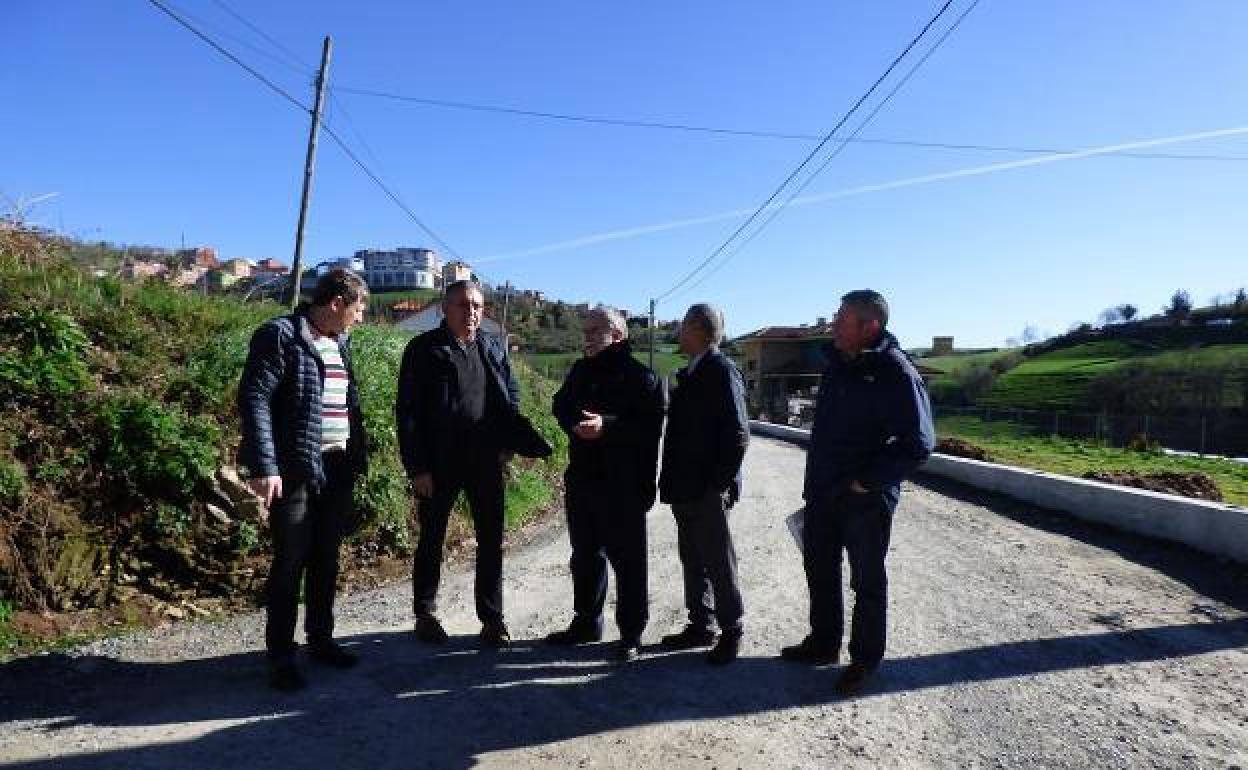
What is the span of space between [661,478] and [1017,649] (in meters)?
2.19

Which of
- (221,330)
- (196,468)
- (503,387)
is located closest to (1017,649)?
(503,387)

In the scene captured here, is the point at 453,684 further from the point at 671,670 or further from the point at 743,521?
the point at 743,521

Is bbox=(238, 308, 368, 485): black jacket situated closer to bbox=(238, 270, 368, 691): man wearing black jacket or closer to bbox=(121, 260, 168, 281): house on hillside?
bbox=(238, 270, 368, 691): man wearing black jacket

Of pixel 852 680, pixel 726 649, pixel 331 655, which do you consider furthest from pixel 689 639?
pixel 331 655

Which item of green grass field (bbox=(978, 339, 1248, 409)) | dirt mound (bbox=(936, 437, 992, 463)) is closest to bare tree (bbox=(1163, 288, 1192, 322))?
green grass field (bbox=(978, 339, 1248, 409))

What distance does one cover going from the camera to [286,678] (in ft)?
11.6

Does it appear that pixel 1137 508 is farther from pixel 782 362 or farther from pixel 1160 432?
pixel 782 362

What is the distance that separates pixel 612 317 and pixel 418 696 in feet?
6.99

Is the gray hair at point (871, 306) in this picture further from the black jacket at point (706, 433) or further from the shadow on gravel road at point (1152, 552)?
the shadow on gravel road at point (1152, 552)

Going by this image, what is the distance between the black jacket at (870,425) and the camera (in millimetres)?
3611

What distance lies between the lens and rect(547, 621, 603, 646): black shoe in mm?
4277

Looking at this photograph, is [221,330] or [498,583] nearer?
[498,583]

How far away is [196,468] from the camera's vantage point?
15.9 feet

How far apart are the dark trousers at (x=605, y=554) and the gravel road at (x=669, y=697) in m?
0.23
